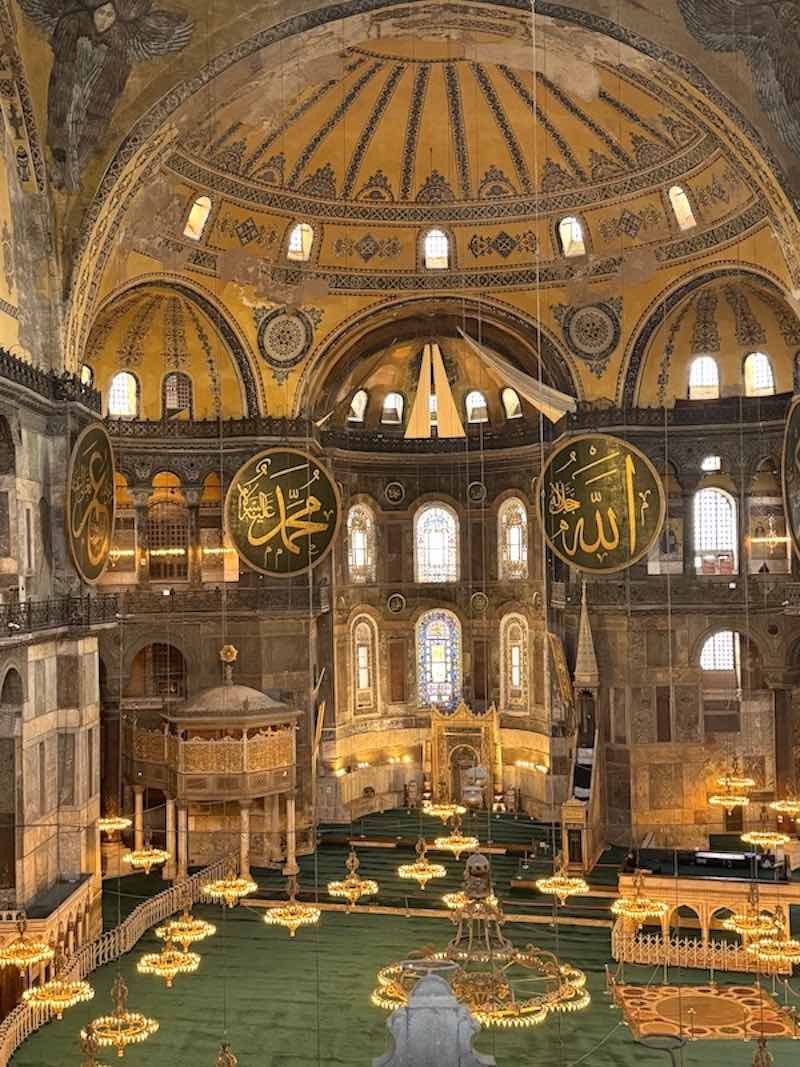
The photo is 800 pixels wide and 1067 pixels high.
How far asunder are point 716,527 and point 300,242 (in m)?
8.96

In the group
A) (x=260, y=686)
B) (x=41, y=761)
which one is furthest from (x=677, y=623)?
(x=41, y=761)

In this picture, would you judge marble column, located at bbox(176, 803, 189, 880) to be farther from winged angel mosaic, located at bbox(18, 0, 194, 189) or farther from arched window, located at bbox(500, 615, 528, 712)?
winged angel mosaic, located at bbox(18, 0, 194, 189)

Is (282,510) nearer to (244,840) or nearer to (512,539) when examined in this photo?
(244,840)

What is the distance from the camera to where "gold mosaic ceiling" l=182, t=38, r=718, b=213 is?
63.5 feet

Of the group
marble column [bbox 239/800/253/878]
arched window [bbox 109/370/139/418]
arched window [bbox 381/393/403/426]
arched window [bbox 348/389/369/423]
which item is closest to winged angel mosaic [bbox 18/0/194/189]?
arched window [bbox 109/370/139/418]

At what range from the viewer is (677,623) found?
74.3 feet

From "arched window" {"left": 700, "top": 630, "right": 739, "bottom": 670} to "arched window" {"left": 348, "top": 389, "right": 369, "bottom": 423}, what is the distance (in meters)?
8.00

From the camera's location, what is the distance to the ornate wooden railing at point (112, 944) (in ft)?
46.7

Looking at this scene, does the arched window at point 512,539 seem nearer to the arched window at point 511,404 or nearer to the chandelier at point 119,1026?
the arched window at point 511,404


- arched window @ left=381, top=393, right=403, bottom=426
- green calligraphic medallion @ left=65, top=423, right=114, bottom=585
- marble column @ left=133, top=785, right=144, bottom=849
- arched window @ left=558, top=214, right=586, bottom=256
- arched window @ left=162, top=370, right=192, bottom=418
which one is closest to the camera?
green calligraphic medallion @ left=65, top=423, right=114, bottom=585

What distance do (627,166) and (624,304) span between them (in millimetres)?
2462

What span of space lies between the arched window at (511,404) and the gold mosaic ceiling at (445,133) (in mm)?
4565

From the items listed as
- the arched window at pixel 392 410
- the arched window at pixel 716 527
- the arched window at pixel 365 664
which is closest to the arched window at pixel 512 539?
the arched window at pixel 392 410

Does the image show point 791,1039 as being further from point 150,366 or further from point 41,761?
point 150,366
